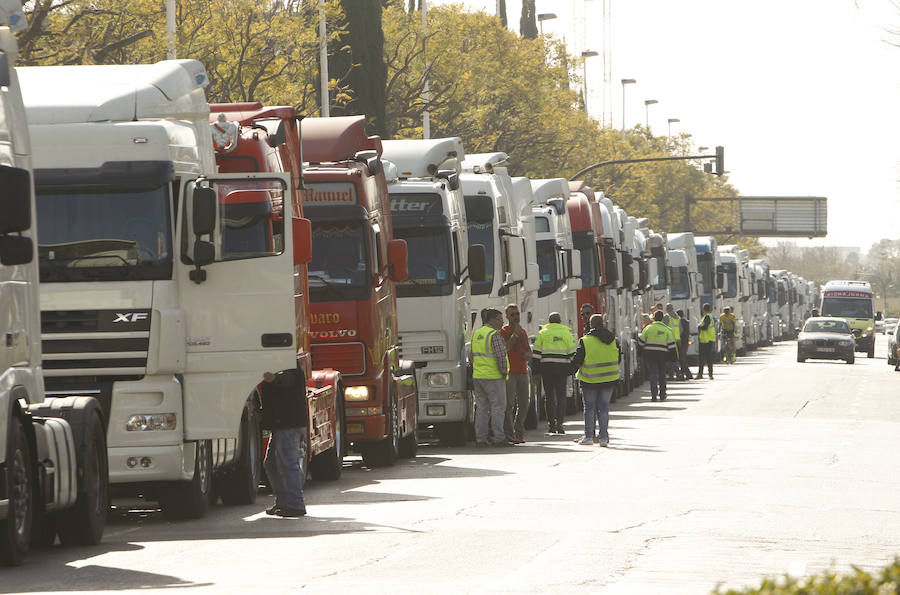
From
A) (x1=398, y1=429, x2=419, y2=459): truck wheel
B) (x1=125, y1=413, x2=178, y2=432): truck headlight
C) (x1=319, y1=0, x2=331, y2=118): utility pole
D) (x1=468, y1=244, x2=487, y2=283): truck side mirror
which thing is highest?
(x1=319, y1=0, x2=331, y2=118): utility pole

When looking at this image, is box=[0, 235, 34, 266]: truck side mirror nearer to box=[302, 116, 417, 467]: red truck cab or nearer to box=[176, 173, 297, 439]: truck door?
box=[176, 173, 297, 439]: truck door

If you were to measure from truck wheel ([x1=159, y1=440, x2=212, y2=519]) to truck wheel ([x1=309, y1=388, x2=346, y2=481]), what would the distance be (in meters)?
3.45

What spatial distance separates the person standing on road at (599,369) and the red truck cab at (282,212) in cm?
515

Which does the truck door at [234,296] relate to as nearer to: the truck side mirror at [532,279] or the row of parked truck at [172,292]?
the row of parked truck at [172,292]


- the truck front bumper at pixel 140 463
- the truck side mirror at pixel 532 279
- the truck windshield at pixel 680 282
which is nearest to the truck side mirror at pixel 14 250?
the truck front bumper at pixel 140 463

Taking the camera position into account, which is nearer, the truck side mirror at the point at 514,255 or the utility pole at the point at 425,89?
the truck side mirror at the point at 514,255

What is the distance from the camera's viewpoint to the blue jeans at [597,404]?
22406 millimetres

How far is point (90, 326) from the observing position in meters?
13.4

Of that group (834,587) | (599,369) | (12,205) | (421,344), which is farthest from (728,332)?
(834,587)

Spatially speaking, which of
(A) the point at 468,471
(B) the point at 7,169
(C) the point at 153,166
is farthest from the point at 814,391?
(B) the point at 7,169

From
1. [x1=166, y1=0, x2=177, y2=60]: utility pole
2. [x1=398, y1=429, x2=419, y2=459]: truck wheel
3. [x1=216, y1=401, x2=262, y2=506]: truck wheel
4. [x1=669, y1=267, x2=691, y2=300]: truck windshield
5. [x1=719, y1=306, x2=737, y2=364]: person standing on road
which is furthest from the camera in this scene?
[x1=719, y1=306, x2=737, y2=364]: person standing on road

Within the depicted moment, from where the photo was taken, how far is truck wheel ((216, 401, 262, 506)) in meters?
15.2

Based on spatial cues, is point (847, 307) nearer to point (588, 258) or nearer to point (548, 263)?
point (588, 258)

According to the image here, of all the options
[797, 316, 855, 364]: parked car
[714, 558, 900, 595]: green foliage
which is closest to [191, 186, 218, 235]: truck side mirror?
[714, 558, 900, 595]: green foliage
